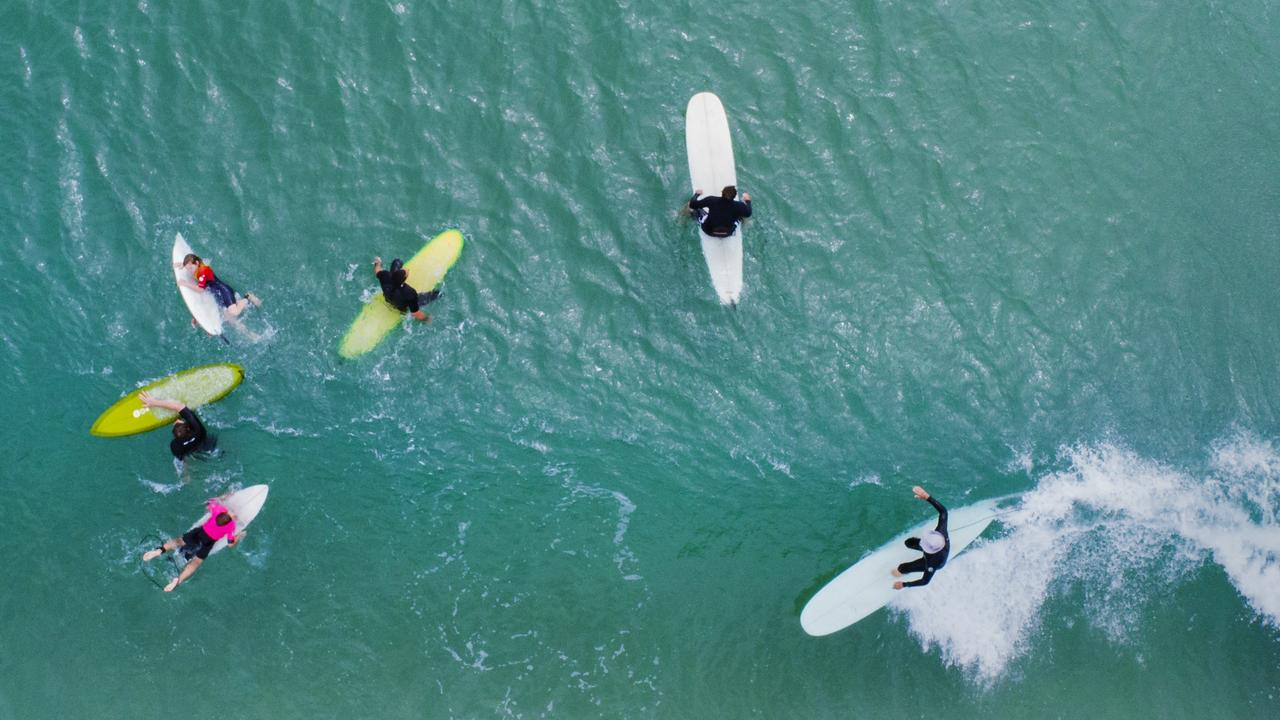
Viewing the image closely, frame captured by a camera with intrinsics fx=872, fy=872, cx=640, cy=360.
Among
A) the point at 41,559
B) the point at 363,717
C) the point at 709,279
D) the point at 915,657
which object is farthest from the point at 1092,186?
the point at 41,559

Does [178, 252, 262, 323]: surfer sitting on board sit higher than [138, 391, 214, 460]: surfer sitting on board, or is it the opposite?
[178, 252, 262, 323]: surfer sitting on board

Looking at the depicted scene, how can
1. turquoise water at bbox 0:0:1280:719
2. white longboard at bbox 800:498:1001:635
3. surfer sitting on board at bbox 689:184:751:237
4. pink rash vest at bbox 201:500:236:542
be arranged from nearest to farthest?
pink rash vest at bbox 201:500:236:542 < surfer sitting on board at bbox 689:184:751:237 < white longboard at bbox 800:498:1001:635 < turquoise water at bbox 0:0:1280:719

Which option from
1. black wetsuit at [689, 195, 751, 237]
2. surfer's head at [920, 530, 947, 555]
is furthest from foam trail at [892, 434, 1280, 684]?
black wetsuit at [689, 195, 751, 237]

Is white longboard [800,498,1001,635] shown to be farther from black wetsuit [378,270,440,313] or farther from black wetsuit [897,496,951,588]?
black wetsuit [378,270,440,313]

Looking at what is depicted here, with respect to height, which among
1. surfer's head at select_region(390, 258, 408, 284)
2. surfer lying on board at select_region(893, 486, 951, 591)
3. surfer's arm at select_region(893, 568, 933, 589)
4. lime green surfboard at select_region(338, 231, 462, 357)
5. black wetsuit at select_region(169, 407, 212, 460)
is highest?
surfer's head at select_region(390, 258, 408, 284)

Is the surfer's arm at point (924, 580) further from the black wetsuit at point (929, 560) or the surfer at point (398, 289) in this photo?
the surfer at point (398, 289)

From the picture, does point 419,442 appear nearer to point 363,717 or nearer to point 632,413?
point 632,413

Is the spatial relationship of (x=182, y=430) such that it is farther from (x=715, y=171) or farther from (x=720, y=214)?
(x=715, y=171)
